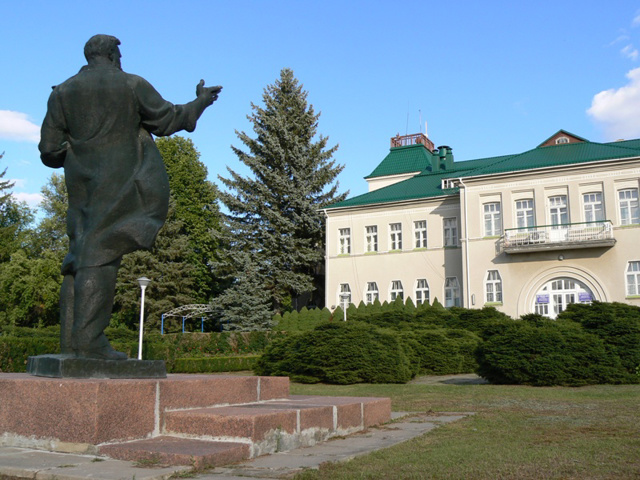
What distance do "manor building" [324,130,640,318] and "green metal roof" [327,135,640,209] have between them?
0.08 meters

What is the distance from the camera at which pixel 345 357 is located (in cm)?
1681

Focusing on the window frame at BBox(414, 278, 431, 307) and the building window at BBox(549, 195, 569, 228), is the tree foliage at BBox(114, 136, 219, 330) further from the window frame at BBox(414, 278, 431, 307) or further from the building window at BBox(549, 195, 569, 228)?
the building window at BBox(549, 195, 569, 228)

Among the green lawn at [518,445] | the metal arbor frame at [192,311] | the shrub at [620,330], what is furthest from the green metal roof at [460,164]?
the green lawn at [518,445]

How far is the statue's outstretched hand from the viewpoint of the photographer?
702 centimetres

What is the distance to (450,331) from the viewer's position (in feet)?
76.5

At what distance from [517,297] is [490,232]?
4039 millimetres

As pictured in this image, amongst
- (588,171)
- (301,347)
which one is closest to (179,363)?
(301,347)

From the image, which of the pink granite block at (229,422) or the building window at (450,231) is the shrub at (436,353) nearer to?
the pink granite block at (229,422)

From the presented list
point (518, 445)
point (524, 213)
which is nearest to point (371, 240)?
point (524, 213)

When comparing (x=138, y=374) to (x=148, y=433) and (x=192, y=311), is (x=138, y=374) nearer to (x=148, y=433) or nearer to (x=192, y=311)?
(x=148, y=433)

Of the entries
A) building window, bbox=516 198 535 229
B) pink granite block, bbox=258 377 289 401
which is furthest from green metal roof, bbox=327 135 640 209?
pink granite block, bbox=258 377 289 401

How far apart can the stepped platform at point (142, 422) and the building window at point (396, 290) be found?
34.8 m

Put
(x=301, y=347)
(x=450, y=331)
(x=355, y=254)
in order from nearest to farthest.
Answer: (x=301, y=347), (x=450, y=331), (x=355, y=254)

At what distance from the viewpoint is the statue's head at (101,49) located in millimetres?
6660
